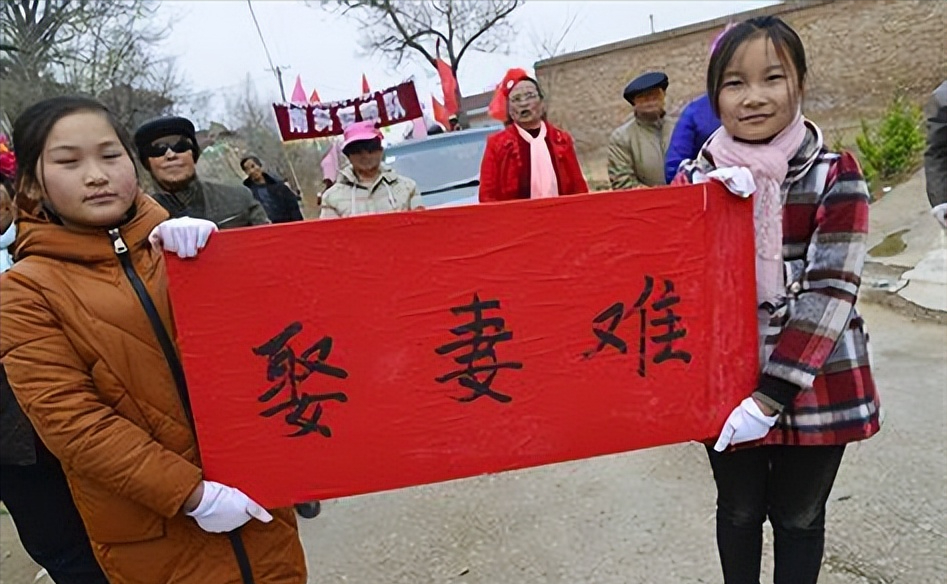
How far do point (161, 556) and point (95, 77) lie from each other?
16192 millimetres

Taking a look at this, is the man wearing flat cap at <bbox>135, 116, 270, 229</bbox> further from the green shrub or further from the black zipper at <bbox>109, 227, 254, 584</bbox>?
the green shrub

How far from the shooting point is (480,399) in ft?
5.15

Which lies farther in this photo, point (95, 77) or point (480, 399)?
point (95, 77)

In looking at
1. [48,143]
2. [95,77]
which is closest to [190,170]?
[48,143]

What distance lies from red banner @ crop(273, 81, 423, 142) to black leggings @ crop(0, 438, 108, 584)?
233 inches

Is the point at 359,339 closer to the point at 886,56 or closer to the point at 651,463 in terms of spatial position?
the point at 651,463

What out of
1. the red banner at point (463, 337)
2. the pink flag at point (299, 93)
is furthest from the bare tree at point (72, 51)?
the red banner at point (463, 337)

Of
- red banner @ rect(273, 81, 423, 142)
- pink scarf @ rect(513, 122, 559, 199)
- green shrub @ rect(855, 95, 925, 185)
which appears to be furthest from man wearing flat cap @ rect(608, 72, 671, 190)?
green shrub @ rect(855, 95, 925, 185)

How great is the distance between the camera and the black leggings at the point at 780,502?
1646 mm

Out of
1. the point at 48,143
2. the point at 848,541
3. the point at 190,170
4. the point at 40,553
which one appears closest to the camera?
the point at 48,143

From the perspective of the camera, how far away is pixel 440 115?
10.6 metres

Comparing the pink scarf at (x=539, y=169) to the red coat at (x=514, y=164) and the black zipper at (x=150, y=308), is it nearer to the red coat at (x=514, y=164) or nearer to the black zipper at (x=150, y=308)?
the red coat at (x=514, y=164)

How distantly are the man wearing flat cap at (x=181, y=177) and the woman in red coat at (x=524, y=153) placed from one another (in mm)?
1249

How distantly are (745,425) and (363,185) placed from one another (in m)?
2.57
